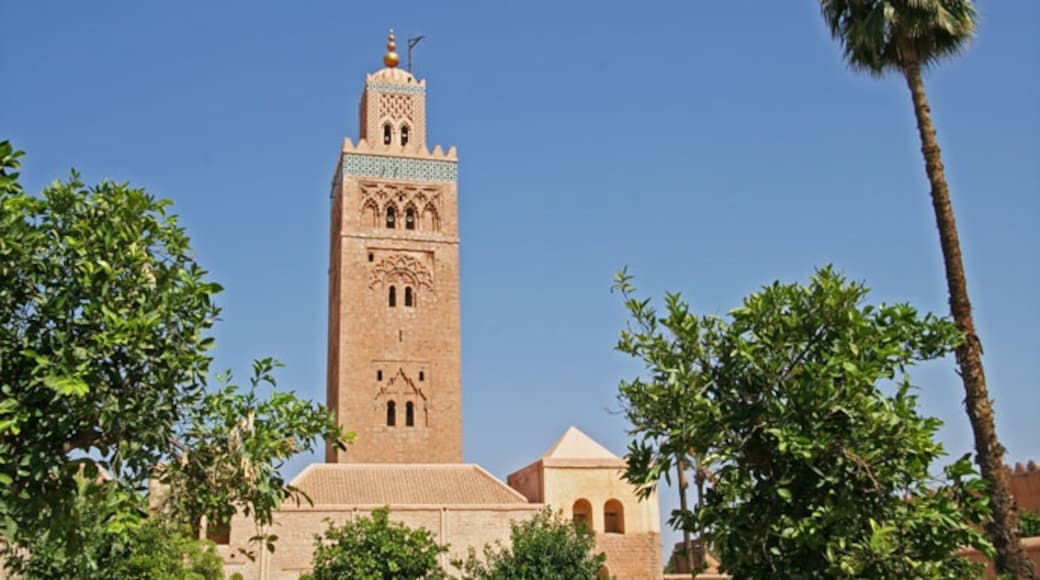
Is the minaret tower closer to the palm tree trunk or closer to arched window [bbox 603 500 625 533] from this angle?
arched window [bbox 603 500 625 533]

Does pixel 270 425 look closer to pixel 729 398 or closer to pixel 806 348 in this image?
pixel 729 398

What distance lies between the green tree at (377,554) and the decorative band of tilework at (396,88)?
65.1 feet

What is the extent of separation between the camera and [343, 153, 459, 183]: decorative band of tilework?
34.3 meters

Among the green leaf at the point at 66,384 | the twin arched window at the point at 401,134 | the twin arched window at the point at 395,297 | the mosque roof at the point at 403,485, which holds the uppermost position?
the twin arched window at the point at 401,134

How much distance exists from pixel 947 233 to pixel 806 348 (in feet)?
10.4

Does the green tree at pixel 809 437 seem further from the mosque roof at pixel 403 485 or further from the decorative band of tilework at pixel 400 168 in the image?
the decorative band of tilework at pixel 400 168

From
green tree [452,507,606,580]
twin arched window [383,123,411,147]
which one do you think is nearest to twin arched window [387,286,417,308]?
twin arched window [383,123,411,147]

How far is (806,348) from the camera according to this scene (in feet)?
31.0

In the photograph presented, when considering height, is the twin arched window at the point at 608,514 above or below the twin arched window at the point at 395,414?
below

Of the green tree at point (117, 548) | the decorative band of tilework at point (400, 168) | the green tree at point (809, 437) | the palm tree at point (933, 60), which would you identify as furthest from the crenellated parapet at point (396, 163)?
the green tree at point (809, 437)

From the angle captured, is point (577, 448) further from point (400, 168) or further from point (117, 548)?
point (117, 548)

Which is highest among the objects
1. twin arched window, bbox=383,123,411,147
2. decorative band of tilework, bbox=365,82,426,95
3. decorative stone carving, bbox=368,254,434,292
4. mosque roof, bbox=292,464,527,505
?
decorative band of tilework, bbox=365,82,426,95

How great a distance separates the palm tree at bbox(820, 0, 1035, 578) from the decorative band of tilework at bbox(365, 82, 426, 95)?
24259 millimetres

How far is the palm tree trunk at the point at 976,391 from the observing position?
1015cm
